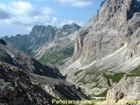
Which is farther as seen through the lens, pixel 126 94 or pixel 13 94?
pixel 126 94

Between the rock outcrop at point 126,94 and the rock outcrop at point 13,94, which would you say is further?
the rock outcrop at point 126,94

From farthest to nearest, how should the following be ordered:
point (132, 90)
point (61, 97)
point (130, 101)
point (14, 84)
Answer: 1. point (61, 97)
2. point (132, 90)
3. point (130, 101)
4. point (14, 84)

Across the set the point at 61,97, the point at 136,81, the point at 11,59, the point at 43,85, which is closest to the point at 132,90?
the point at 136,81

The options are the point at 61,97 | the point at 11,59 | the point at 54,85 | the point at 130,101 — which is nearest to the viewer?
the point at 130,101

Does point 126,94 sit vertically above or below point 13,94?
above

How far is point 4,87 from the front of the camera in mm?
35094

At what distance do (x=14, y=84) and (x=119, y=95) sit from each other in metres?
78.0

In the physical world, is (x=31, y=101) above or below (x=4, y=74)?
below

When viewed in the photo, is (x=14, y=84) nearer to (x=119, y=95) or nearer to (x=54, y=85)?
(x=119, y=95)

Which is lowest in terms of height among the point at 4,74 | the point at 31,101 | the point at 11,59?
the point at 31,101

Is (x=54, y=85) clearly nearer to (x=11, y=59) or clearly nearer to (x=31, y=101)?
(x=11, y=59)

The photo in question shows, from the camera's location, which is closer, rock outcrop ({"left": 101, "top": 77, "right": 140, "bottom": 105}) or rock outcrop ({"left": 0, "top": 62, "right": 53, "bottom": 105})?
rock outcrop ({"left": 0, "top": 62, "right": 53, "bottom": 105})

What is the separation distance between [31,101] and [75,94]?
118 metres

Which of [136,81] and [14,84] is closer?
[14,84]
